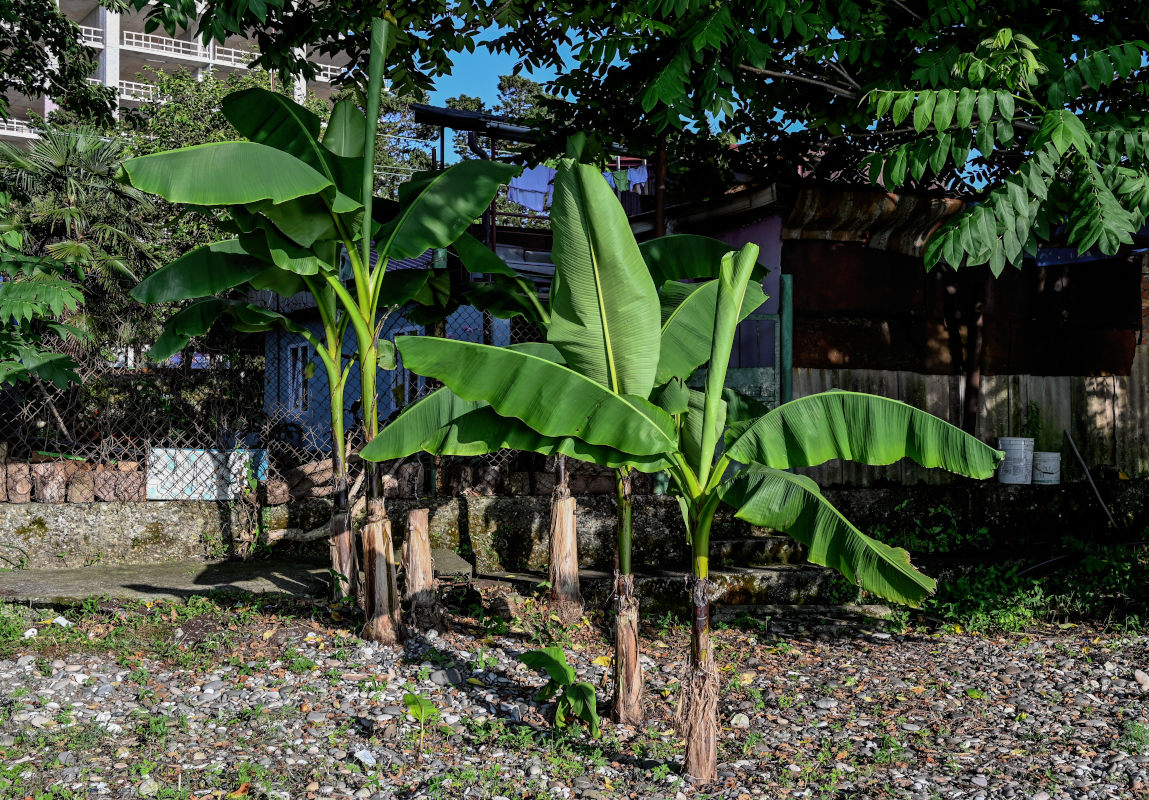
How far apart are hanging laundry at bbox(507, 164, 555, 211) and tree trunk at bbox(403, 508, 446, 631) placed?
8905 millimetres

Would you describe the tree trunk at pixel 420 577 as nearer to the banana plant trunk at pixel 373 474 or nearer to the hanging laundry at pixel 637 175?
the banana plant trunk at pixel 373 474

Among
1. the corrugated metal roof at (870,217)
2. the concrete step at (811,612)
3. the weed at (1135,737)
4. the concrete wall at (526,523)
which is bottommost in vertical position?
the weed at (1135,737)

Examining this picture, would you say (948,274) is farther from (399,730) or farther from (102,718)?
(102,718)

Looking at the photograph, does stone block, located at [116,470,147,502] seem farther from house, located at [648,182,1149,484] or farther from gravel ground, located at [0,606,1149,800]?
house, located at [648,182,1149,484]

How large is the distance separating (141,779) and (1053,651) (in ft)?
20.5

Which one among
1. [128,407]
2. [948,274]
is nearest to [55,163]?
[128,407]

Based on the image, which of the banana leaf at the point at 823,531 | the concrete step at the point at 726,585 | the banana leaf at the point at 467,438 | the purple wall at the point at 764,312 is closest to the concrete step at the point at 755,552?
the concrete step at the point at 726,585

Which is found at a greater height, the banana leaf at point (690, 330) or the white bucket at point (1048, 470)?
the banana leaf at point (690, 330)

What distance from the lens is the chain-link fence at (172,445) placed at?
8.04 meters

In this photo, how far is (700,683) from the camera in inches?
172

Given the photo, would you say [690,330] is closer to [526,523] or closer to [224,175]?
[224,175]

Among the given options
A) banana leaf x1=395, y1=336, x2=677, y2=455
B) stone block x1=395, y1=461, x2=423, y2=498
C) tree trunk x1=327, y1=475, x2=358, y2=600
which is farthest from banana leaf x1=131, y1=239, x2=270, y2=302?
stone block x1=395, y1=461, x2=423, y2=498

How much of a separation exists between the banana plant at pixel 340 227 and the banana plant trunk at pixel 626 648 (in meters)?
1.92

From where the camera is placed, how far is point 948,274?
1045 centimetres
